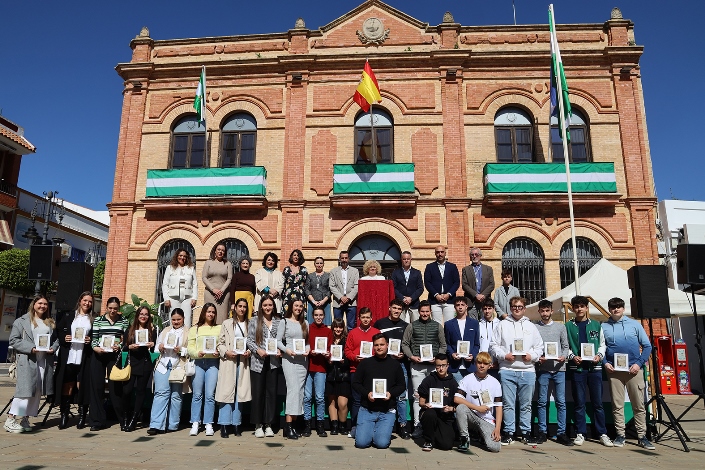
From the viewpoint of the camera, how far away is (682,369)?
13.0 metres

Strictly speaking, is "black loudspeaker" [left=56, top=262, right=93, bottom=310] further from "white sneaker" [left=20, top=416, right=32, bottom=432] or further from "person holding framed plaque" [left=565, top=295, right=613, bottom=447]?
"person holding framed plaque" [left=565, top=295, right=613, bottom=447]

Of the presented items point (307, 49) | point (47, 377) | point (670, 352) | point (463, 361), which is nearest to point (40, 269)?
point (47, 377)

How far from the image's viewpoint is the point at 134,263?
608 inches

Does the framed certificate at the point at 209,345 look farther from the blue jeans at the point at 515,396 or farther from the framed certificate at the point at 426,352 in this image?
the blue jeans at the point at 515,396

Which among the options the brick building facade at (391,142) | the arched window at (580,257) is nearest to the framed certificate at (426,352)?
the brick building facade at (391,142)

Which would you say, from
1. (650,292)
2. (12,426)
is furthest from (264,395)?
(650,292)

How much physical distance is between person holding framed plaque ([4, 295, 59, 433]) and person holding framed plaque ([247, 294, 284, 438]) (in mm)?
3009

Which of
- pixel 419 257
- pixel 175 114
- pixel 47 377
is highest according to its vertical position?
pixel 175 114

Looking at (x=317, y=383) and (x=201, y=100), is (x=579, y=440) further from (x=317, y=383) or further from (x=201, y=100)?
(x=201, y=100)

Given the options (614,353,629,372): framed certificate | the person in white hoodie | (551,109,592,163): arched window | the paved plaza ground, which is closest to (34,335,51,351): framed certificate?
the paved plaza ground

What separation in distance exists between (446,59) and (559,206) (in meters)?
5.74

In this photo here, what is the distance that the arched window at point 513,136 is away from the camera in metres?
15.4

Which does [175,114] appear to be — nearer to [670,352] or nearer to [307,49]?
[307,49]

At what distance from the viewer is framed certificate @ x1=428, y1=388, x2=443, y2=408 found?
644cm
